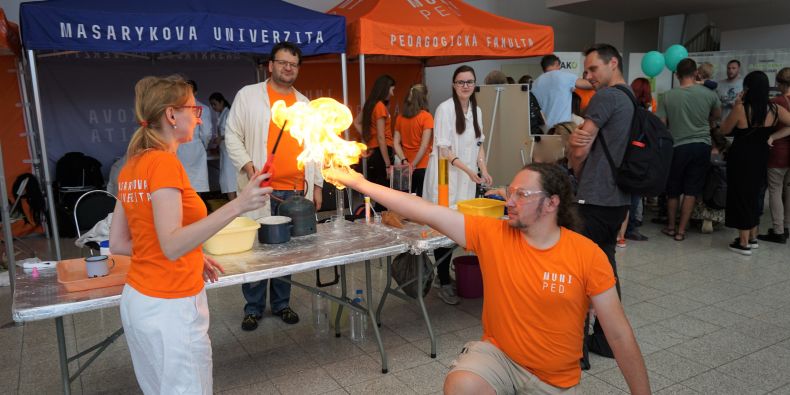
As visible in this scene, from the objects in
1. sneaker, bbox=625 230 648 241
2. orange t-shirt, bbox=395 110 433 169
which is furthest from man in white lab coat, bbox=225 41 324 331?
sneaker, bbox=625 230 648 241

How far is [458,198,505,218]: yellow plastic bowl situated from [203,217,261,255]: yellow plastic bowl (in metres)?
1.37

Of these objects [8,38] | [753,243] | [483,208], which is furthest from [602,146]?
[8,38]

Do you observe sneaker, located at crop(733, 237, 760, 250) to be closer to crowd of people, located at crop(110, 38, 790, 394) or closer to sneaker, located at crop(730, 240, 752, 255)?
sneaker, located at crop(730, 240, 752, 255)

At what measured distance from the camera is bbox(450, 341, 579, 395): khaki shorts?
2.14m

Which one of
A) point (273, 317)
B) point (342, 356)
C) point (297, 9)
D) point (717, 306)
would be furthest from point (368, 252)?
point (297, 9)

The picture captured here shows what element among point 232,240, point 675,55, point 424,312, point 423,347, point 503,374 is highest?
point 675,55

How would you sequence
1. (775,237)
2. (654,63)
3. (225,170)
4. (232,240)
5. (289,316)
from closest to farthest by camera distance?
(232,240) → (289,316) → (775,237) → (225,170) → (654,63)

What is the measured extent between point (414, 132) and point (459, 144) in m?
1.80

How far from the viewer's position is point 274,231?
338cm

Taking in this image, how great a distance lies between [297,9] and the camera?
21.5 ft

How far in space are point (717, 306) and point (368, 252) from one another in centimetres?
312

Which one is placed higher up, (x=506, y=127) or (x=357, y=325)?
(x=506, y=127)

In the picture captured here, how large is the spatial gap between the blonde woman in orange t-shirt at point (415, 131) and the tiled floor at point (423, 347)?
5.21 feet

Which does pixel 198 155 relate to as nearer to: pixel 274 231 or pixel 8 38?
pixel 8 38
